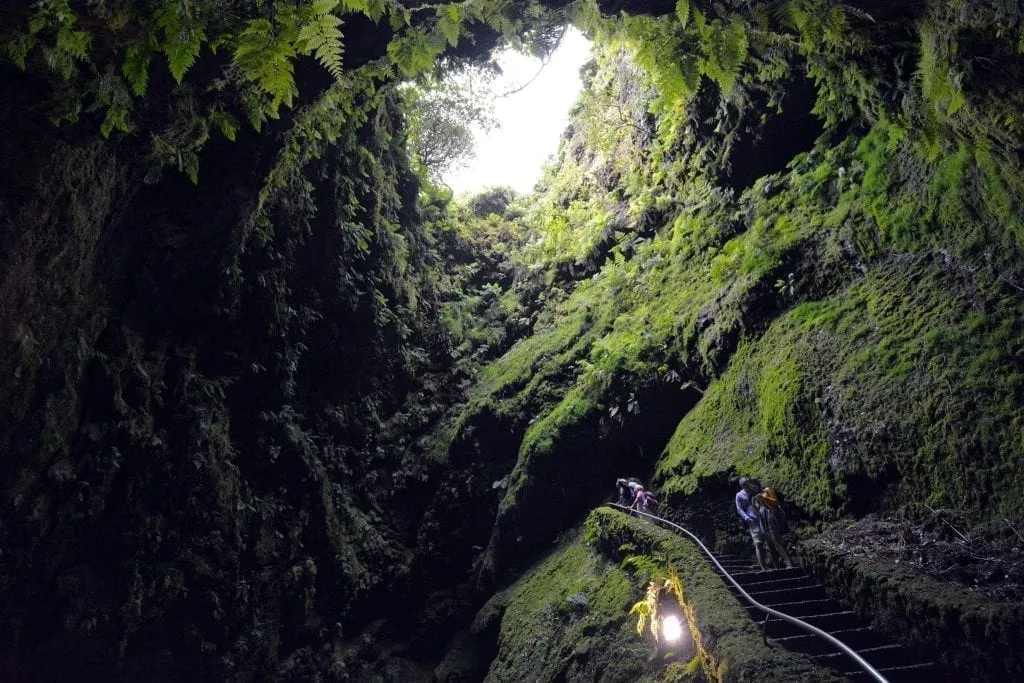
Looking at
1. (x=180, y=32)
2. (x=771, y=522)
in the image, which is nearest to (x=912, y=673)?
(x=771, y=522)

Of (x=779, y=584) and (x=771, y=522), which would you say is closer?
(x=779, y=584)

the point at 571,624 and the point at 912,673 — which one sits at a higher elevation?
the point at 571,624

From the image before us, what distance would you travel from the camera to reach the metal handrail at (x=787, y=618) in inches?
110

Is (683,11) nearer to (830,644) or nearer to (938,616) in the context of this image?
(938,616)

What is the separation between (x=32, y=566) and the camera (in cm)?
721

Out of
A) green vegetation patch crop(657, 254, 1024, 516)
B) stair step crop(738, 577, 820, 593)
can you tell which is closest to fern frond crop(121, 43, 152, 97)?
stair step crop(738, 577, 820, 593)

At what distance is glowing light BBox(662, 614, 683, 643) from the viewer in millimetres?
5465

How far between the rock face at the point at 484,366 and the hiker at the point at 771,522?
1.30ft

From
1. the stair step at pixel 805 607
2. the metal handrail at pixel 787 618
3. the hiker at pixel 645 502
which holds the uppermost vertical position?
the hiker at pixel 645 502

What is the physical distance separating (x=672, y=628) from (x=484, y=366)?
8986 millimetres

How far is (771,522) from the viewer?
6.11m

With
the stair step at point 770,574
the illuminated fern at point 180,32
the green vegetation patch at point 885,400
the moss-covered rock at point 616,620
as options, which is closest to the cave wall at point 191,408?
the illuminated fern at point 180,32

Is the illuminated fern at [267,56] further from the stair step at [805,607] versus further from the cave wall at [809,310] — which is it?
the stair step at [805,607]

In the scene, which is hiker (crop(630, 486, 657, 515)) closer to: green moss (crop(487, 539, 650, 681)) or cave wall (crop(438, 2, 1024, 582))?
cave wall (crop(438, 2, 1024, 582))
